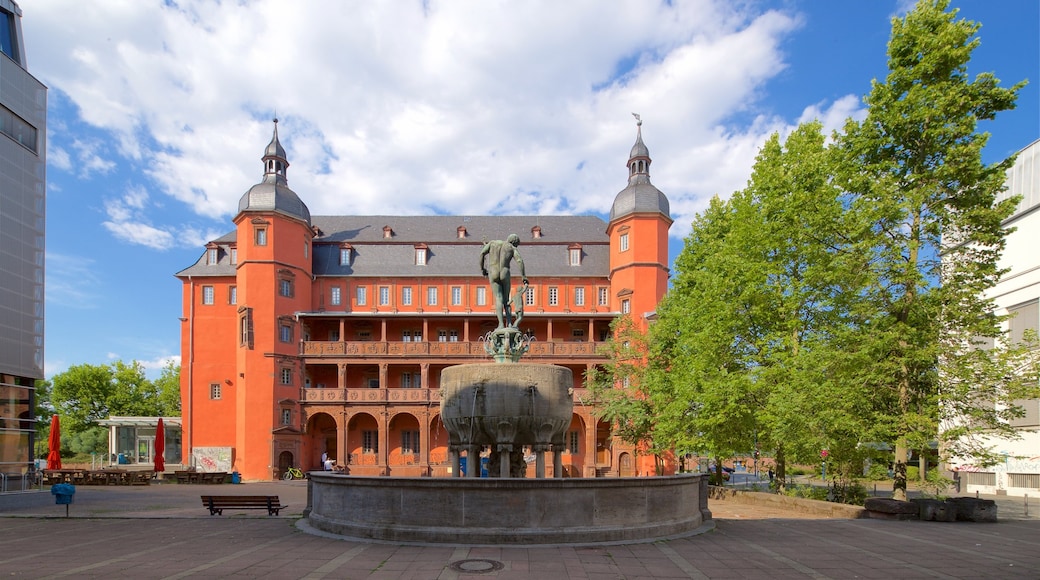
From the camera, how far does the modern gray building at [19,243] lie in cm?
2634

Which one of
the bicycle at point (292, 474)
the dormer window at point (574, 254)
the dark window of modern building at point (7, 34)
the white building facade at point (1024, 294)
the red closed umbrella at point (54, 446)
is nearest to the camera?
the dark window of modern building at point (7, 34)

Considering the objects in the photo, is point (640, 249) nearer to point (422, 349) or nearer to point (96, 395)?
point (422, 349)

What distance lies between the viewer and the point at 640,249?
44375mm

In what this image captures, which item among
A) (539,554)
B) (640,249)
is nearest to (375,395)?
(640,249)

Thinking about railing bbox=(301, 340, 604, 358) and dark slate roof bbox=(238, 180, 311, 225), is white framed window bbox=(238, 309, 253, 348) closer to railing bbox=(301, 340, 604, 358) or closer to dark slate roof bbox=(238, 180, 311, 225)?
railing bbox=(301, 340, 604, 358)

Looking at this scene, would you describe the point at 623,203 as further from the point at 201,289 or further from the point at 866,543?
the point at 866,543

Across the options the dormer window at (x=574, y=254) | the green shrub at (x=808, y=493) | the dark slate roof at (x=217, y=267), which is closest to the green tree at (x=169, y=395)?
the dark slate roof at (x=217, y=267)

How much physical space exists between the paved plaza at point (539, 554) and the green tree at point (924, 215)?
12.6ft

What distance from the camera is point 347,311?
4709 centimetres

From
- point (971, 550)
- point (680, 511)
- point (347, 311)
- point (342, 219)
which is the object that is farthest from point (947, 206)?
point (342, 219)

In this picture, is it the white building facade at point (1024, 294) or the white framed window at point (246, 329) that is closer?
the white building facade at point (1024, 294)

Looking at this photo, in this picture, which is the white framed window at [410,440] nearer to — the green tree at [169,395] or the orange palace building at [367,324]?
the orange palace building at [367,324]

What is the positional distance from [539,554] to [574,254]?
39.6 meters

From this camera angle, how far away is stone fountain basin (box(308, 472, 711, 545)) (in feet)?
36.3
